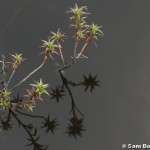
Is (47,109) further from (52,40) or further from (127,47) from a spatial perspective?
(127,47)

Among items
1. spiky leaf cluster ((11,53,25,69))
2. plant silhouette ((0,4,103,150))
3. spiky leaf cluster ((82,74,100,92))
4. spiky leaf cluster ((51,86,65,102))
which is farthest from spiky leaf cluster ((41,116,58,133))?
spiky leaf cluster ((11,53,25,69))

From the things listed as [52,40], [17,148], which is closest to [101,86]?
[52,40]

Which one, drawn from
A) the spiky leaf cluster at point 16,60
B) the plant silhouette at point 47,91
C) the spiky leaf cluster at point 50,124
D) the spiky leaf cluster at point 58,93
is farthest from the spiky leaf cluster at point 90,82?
the spiky leaf cluster at point 16,60

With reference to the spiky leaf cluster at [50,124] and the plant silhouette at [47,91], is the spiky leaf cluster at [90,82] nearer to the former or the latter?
the plant silhouette at [47,91]

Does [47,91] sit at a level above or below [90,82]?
below

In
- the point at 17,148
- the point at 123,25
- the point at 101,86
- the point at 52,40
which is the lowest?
the point at 17,148

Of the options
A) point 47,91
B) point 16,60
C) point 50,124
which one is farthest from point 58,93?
point 16,60

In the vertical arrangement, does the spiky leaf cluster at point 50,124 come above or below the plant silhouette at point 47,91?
below

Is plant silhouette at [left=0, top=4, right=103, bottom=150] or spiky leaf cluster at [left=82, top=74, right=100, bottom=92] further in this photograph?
spiky leaf cluster at [left=82, top=74, right=100, bottom=92]

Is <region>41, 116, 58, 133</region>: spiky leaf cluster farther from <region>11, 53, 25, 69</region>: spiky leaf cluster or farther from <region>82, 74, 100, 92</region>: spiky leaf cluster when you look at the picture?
<region>11, 53, 25, 69</region>: spiky leaf cluster

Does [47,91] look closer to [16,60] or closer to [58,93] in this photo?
[58,93]

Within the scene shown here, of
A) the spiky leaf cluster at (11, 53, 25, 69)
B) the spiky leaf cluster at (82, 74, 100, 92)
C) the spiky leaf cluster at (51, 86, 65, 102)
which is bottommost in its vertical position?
the spiky leaf cluster at (51, 86, 65, 102)
